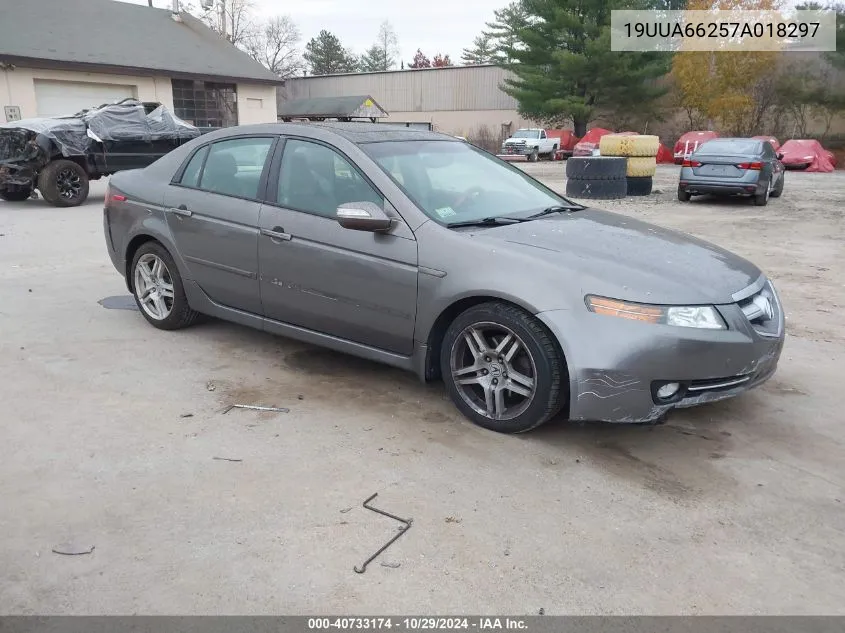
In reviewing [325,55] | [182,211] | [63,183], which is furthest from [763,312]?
[325,55]

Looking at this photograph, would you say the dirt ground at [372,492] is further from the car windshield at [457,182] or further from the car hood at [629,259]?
the car windshield at [457,182]

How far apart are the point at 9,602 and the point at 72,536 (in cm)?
39

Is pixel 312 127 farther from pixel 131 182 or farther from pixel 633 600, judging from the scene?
pixel 633 600

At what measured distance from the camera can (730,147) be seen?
48.4 feet

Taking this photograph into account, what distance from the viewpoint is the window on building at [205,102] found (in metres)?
28.1

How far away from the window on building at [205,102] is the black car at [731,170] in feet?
65.1

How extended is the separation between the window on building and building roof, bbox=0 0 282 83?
934 mm

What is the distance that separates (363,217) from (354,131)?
37.9 inches

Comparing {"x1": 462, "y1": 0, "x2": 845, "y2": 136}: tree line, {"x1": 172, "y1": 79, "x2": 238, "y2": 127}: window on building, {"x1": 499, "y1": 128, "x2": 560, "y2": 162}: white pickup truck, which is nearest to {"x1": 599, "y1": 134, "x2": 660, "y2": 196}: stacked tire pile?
{"x1": 499, "y1": 128, "x2": 560, "y2": 162}: white pickup truck

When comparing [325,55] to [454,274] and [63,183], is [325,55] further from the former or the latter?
[454,274]

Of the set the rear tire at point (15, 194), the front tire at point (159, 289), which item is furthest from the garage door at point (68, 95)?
the front tire at point (159, 289)

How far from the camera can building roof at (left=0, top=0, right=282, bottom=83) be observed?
23281mm

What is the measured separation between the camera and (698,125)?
39.6 meters

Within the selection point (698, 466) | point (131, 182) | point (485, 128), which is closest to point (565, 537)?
point (698, 466)
